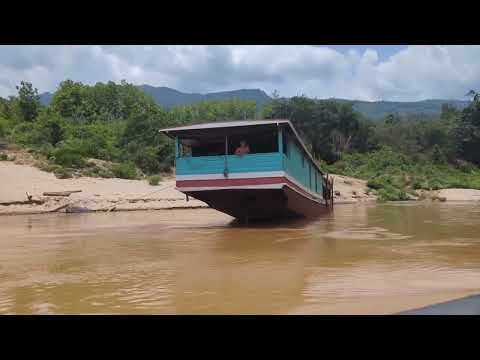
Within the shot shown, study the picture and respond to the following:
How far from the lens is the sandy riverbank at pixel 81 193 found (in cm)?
2000

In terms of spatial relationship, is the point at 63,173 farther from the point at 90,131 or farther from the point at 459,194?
the point at 459,194

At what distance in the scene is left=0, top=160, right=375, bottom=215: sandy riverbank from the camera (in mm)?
20000

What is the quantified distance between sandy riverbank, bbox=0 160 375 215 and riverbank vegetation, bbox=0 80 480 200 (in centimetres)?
129

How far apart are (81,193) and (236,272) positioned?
667 inches

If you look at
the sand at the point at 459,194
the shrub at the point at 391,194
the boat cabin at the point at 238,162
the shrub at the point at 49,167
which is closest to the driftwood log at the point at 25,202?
the shrub at the point at 49,167

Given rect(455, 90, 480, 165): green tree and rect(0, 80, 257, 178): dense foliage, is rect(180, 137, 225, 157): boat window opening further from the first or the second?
rect(455, 90, 480, 165): green tree

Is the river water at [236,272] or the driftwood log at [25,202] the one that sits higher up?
the driftwood log at [25,202]

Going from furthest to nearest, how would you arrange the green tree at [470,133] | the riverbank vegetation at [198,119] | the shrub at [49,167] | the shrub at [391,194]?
1. the green tree at [470,133]
2. the shrub at [391,194]
3. the riverbank vegetation at [198,119]
4. the shrub at [49,167]

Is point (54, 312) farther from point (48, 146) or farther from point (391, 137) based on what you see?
point (391, 137)

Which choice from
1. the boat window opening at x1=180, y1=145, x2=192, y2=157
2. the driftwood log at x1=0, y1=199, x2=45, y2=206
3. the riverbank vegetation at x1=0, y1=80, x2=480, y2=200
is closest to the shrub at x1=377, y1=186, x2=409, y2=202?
the riverbank vegetation at x1=0, y1=80, x2=480, y2=200

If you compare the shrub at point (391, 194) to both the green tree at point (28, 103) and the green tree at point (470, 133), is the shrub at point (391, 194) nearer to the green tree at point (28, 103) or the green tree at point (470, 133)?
the green tree at point (470, 133)

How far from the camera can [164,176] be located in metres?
30.2

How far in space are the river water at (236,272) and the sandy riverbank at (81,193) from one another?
8.95 metres

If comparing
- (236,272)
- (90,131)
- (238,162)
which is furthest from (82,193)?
(236,272)
